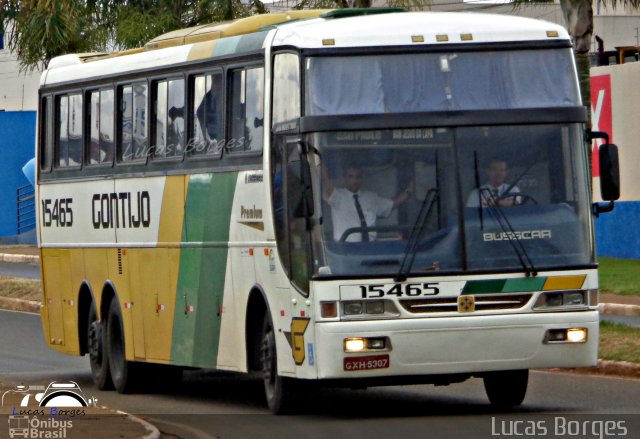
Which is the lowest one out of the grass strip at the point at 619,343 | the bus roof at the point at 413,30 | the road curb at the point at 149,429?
the road curb at the point at 149,429

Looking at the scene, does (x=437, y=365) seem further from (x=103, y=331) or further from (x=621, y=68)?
(x=621, y=68)

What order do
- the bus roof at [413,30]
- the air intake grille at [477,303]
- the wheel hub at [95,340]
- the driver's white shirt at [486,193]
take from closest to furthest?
the air intake grille at [477,303] < the driver's white shirt at [486,193] < the bus roof at [413,30] < the wheel hub at [95,340]

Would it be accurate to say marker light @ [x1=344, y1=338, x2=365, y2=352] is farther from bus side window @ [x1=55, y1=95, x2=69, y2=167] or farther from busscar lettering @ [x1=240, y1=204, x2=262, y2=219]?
bus side window @ [x1=55, y1=95, x2=69, y2=167]

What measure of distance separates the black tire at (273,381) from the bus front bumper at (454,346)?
1.06m

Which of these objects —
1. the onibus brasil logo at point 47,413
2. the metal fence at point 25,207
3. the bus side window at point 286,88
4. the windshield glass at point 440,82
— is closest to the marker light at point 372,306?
the windshield glass at point 440,82

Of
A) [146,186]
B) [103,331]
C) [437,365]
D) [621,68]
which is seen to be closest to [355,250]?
[437,365]

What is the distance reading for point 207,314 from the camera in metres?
15.1

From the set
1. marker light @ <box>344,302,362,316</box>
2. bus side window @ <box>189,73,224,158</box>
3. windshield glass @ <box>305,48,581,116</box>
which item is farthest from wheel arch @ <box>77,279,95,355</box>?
marker light @ <box>344,302,362,316</box>

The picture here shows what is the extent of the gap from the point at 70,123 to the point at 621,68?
59.1 feet

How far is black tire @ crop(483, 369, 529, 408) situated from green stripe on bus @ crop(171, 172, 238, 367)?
8.30 ft

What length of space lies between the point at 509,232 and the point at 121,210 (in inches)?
221

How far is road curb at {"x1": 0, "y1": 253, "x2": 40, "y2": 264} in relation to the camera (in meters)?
42.9

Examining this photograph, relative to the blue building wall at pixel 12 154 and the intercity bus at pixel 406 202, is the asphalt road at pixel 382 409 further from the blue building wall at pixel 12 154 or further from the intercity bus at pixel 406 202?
the blue building wall at pixel 12 154

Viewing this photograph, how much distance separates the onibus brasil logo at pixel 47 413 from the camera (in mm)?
11508
